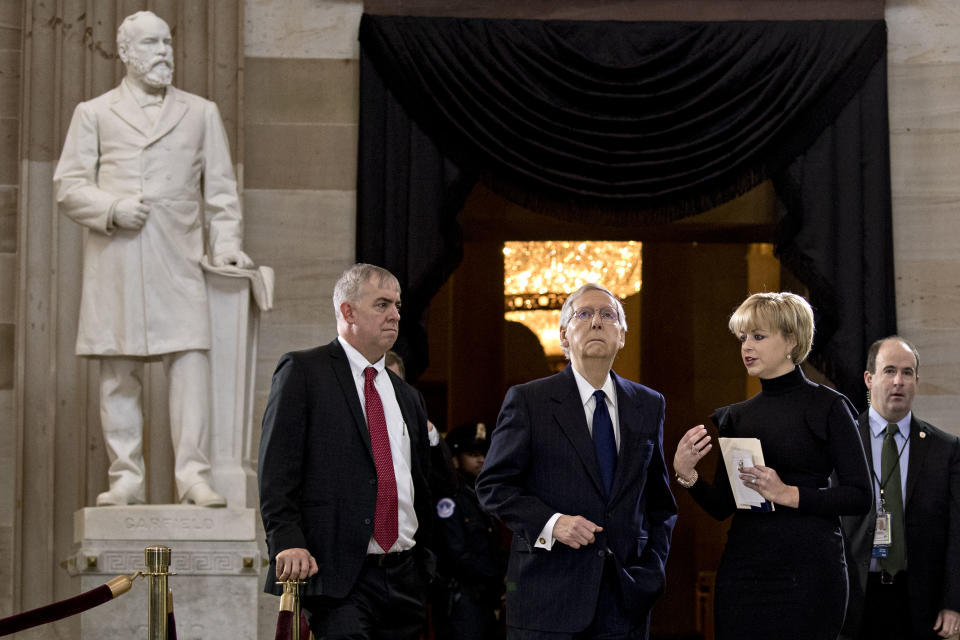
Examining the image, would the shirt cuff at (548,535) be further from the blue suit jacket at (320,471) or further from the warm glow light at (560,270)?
the warm glow light at (560,270)

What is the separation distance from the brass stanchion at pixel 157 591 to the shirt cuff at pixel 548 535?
1096 millimetres

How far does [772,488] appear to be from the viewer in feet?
12.9

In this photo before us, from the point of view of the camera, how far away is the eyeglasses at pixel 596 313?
404 centimetres

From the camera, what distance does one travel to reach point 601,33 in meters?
7.27

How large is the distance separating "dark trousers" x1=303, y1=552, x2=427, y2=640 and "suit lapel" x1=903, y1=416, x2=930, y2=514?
6.59 ft

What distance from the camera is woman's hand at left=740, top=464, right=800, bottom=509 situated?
3.93 meters

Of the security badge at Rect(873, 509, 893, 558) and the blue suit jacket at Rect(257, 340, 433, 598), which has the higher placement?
the blue suit jacket at Rect(257, 340, 433, 598)

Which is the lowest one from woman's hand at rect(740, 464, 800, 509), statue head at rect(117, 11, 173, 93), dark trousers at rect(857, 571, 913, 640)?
dark trousers at rect(857, 571, 913, 640)

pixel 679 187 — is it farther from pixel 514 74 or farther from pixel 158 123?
pixel 158 123

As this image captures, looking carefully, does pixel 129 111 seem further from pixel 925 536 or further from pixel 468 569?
pixel 925 536

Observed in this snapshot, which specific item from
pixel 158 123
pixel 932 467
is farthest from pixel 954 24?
pixel 158 123

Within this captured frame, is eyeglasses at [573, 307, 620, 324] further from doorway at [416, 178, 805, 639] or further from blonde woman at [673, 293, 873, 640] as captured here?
doorway at [416, 178, 805, 639]

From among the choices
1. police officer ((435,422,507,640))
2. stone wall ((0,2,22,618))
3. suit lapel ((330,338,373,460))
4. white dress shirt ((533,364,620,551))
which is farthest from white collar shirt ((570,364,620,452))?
stone wall ((0,2,22,618))

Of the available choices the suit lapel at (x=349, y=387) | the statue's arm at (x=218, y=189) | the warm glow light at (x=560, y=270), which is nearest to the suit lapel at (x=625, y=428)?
the suit lapel at (x=349, y=387)
